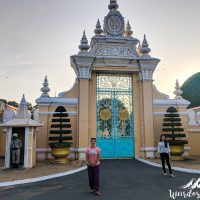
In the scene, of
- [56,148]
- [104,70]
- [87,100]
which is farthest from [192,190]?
[104,70]

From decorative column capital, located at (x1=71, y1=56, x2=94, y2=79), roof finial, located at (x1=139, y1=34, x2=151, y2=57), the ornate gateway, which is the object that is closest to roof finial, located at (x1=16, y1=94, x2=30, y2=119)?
decorative column capital, located at (x1=71, y1=56, x2=94, y2=79)

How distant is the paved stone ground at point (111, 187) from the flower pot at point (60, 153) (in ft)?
8.64

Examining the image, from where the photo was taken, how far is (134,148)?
11656 millimetres

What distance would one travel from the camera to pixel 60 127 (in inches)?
418

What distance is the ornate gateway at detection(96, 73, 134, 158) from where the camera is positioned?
11.5 m

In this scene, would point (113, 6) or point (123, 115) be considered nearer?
point (123, 115)

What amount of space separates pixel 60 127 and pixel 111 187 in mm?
5250

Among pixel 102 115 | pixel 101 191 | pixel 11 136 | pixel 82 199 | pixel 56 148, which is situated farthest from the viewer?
pixel 102 115

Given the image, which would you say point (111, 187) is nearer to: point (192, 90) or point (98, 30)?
point (98, 30)

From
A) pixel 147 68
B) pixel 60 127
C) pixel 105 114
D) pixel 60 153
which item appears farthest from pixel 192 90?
pixel 60 153

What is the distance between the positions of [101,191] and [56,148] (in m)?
4.98

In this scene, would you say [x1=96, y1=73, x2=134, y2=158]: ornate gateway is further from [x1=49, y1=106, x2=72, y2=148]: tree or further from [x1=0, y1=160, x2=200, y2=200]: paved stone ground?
[x1=0, y1=160, x2=200, y2=200]: paved stone ground

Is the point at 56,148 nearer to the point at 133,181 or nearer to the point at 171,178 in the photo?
the point at 133,181

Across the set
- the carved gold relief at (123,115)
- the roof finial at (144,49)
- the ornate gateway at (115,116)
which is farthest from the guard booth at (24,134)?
the roof finial at (144,49)
